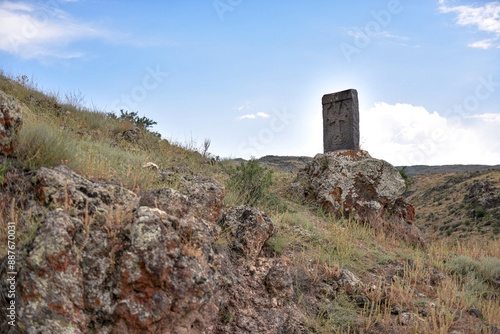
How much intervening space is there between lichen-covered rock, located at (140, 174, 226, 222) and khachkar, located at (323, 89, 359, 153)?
23.3ft

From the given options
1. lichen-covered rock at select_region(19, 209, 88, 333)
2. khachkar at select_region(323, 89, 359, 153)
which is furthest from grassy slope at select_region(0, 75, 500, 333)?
khachkar at select_region(323, 89, 359, 153)

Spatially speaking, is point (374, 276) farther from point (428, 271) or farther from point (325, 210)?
point (325, 210)

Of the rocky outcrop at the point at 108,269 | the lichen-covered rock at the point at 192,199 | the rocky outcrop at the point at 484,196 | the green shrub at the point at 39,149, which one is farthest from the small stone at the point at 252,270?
the rocky outcrop at the point at 484,196

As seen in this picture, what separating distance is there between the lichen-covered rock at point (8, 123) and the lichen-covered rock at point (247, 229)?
233cm

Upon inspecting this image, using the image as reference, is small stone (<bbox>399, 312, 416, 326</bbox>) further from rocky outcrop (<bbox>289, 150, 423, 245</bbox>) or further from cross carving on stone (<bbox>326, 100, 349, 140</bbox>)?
cross carving on stone (<bbox>326, 100, 349, 140</bbox>)

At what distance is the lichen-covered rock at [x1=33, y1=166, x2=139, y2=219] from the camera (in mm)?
2639

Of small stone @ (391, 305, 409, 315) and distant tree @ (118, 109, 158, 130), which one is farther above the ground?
distant tree @ (118, 109, 158, 130)

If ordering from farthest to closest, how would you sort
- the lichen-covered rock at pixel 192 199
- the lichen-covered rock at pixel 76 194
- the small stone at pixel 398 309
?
the small stone at pixel 398 309 < the lichen-covered rock at pixel 192 199 < the lichen-covered rock at pixel 76 194

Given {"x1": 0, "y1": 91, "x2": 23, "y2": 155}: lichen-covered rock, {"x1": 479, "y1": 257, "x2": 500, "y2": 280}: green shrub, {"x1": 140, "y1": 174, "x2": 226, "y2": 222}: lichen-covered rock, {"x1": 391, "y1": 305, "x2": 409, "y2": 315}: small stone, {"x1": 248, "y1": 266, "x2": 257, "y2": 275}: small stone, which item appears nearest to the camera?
{"x1": 140, "y1": 174, "x2": 226, "y2": 222}: lichen-covered rock

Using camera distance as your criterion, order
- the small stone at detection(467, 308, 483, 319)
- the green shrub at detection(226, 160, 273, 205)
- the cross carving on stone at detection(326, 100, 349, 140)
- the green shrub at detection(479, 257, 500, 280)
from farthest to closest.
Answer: the cross carving on stone at detection(326, 100, 349, 140) < the green shrub at detection(226, 160, 273, 205) < the green shrub at detection(479, 257, 500, 280) < the small stone at detection(467, 308, 483, 319)

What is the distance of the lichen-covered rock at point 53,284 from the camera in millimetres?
1969

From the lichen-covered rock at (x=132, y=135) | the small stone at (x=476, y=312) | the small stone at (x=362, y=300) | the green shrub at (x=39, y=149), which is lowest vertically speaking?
the small stone at (x=476, y=312)

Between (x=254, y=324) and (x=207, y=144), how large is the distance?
21.1 ft

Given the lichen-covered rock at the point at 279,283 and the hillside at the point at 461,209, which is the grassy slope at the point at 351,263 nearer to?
the lichen-covered rock at the point at 279,283
